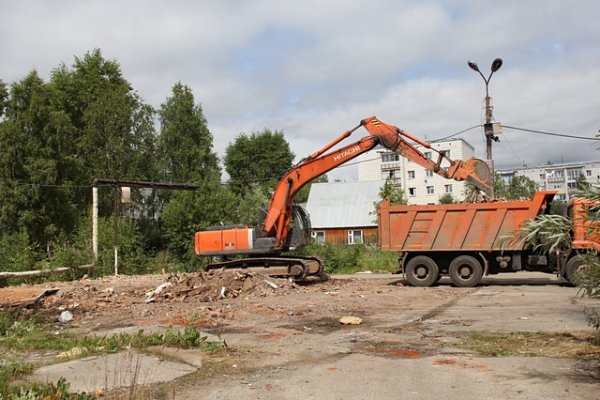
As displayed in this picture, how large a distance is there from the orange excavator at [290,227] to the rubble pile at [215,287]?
1961 mm

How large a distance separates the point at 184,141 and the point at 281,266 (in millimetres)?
31698

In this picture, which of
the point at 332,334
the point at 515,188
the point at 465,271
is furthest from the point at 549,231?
the point at 515,188

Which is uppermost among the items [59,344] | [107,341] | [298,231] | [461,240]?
[298,231]

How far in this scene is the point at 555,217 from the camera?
682 centimetres

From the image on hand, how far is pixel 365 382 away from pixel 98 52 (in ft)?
164

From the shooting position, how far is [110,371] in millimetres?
7047

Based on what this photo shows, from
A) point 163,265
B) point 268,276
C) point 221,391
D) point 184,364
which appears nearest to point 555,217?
point 221,391

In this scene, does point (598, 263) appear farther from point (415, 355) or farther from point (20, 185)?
point (20, 185)

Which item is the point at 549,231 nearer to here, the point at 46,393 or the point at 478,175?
the point at 46,393

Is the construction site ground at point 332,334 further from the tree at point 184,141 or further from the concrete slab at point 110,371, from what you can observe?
the tree at point 184,141

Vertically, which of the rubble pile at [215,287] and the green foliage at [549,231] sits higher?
the green foliage at [549,231]

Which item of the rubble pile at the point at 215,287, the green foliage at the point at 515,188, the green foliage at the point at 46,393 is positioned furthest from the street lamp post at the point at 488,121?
the green foliage at the point at 515,188

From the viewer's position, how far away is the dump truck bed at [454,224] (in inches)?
660

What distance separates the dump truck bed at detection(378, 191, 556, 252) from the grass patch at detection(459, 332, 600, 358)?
725 cm
